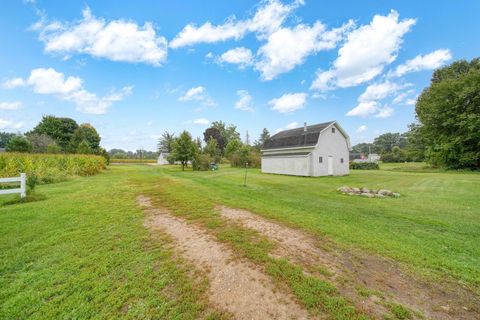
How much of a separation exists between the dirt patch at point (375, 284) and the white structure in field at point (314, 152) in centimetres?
1732

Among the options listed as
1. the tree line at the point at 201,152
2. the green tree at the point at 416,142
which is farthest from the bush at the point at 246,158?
the green tree at the point at 416,142

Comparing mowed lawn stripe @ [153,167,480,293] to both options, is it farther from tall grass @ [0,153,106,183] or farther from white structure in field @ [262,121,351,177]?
tall grass @ [0,153,106,183]

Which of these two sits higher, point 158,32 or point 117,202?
point 158,32

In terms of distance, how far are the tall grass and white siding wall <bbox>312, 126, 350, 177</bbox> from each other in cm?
2132

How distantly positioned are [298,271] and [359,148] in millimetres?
118582

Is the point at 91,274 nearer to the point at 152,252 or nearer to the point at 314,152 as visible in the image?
the point at 152,252

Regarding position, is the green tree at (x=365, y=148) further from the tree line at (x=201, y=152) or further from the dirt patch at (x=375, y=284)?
the dirt patch at (x=375, y=284)

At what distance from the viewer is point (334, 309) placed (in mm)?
2348

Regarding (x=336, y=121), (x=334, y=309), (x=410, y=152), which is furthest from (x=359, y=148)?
(x=334, y=309)

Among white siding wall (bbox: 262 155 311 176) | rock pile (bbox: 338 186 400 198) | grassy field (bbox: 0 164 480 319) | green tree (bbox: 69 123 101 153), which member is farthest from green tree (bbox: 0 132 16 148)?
rock pile (bbox: 338 186 400 198)

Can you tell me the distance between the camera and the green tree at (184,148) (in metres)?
29.0

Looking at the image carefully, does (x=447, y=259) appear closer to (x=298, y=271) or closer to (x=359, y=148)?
(x=298, y=271)

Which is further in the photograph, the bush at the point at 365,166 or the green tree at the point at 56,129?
the green tree at the point at 56,129

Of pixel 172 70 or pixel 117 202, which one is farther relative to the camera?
pixel 172 70
